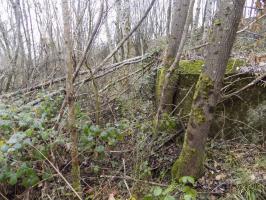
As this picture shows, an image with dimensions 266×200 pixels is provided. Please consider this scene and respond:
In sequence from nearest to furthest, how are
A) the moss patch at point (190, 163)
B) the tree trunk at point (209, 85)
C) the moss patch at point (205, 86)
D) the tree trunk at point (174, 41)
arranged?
the tree trunk at point (209, 85) → the moss patch at point (205, 86) → the moss patch at point (190, 163) → the tree trunk at point (174, 41)

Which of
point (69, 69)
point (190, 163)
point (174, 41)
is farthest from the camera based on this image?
point (174, 41)

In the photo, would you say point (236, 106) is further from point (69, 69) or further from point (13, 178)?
point (13, 178)

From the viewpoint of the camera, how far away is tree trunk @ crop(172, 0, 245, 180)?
2363 mm

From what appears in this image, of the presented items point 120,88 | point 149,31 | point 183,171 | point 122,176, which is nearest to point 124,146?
point 122,176

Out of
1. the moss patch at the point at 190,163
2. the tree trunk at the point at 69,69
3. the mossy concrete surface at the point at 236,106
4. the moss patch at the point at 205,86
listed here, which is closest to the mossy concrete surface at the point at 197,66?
the mossy concrete surface at the point at 236,106

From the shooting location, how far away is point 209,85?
8.28 feet

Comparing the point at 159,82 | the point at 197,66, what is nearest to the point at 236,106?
the point at 197,66

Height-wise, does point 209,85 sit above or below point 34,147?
above

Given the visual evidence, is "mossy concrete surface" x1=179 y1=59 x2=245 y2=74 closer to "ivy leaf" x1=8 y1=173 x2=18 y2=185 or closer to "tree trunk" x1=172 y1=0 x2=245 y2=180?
"tree trunk" x1=172 y1=0 x2=245 y2=180

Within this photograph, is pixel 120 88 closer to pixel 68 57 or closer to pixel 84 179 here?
pixel 84 179

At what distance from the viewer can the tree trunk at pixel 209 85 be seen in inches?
93.0

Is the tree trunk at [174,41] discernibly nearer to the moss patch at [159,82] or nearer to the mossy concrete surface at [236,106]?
the moss patch at [159,82]

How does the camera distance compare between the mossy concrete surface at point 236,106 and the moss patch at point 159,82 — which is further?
the moss patch at point 159,82

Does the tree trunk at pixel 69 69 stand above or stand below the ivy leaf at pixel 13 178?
above
